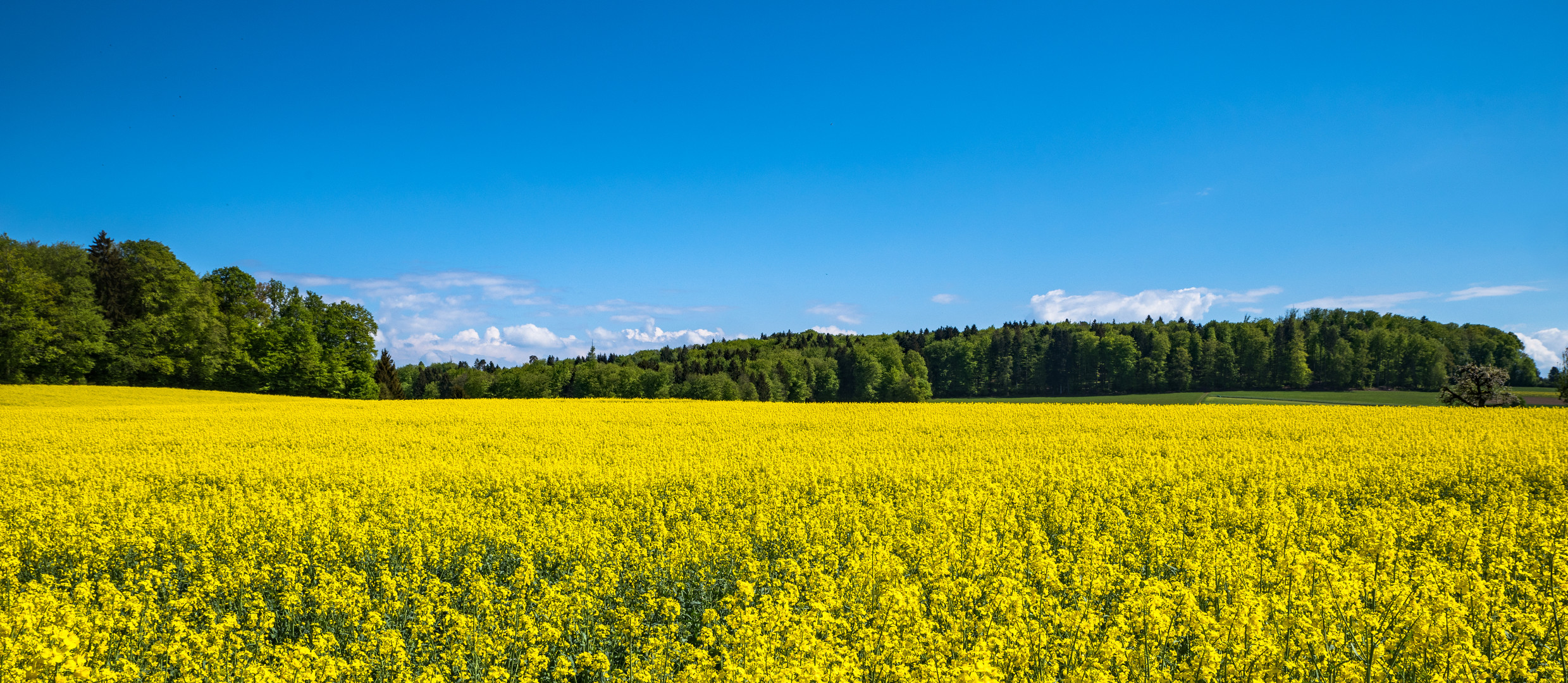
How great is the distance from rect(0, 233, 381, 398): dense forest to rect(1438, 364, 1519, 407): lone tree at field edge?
8137cm

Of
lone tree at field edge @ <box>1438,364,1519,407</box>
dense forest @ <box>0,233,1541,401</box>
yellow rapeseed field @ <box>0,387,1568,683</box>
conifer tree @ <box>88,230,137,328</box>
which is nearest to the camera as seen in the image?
yellow rapeseed field @ <box>0,387,1568,683</box>

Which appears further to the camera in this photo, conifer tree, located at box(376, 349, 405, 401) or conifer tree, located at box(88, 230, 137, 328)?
conifer tree, located at box(376, 349, 405, 401)

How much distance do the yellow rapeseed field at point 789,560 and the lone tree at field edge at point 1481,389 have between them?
98.6 ft

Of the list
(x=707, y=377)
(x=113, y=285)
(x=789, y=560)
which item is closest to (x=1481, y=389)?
(x=789, y=560)

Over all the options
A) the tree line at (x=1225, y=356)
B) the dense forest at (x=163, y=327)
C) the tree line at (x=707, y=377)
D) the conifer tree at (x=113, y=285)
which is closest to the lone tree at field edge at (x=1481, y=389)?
the tree line at (x=707, y=377)

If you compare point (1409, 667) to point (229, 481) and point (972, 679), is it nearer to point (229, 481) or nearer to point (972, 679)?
point (972, 679)

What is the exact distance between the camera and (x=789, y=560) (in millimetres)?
7570

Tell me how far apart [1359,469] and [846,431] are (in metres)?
14.1

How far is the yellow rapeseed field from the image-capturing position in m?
4.82

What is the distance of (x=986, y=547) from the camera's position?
7363 mm

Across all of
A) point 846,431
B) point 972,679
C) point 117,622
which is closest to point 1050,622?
point 972,679

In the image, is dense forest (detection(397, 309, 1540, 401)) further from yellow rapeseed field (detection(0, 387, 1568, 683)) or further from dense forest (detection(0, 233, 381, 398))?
yellow rapeseed field (detection(0, 387, 1568, 683))

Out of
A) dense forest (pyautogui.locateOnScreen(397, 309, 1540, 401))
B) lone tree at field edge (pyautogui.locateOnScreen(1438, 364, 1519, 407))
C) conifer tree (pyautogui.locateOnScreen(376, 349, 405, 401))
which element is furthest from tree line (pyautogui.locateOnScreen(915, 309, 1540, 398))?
conifer tree (pyautogui.locateOnScreen(376, 349, 405, 401))

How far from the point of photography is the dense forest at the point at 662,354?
146 ft
